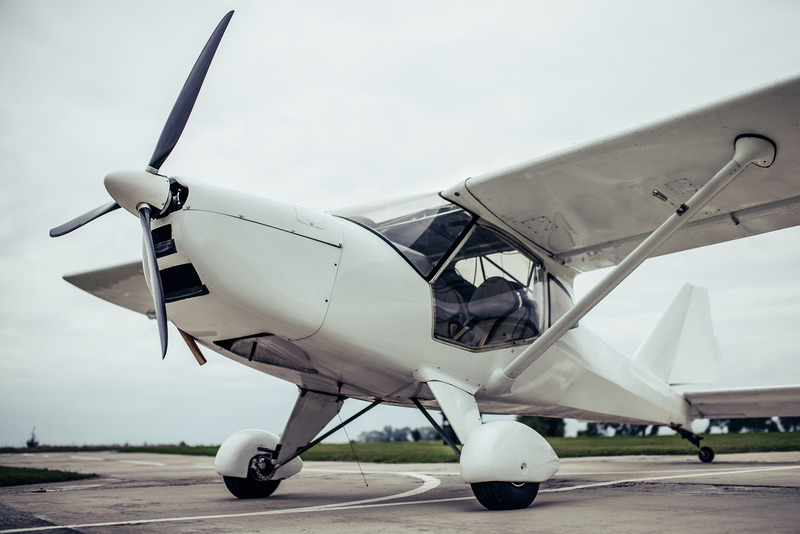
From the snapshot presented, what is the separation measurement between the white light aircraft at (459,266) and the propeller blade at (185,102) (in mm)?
14

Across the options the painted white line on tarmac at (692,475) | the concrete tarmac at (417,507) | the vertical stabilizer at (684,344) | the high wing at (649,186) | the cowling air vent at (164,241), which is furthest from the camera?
the vertical stabilizer at (684,344)

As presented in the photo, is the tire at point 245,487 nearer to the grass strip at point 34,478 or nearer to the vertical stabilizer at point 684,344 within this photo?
the grass strip at point 34,478

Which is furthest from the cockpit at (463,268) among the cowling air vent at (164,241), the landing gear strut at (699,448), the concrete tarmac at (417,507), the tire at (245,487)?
the landing gear strut at (699,448)

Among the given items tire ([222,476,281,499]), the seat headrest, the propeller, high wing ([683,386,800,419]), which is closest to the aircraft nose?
the propeller

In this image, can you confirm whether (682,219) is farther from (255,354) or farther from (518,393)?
(255,354)

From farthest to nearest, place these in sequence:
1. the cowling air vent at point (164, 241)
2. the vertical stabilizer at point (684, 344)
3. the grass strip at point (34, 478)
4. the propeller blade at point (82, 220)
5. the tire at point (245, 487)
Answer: the vertical stabilizer at point (684, 344)
the grass strip at point (34, 478)
the tire at point (245, 487)
the propeller blade at point (82, 220)
the cowling air vent at point (164, 241)

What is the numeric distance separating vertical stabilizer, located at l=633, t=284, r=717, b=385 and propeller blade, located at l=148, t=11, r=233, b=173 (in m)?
8.18

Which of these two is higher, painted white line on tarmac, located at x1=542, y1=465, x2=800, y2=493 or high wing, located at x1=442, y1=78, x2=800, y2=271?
high wing, located at x1=442, y1=78, x2=800, y2=271

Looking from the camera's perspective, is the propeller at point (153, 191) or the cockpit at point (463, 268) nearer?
the propeller at point (153, 191)

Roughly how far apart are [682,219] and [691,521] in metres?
2.33

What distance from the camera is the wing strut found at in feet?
15.9

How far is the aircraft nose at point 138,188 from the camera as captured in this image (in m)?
4.53

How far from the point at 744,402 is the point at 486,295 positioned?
18.1ft

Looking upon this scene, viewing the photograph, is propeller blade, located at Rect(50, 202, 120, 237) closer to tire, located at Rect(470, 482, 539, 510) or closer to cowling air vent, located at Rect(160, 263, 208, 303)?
cowling air vent, located at Rect(160, 263, 208, 303)
